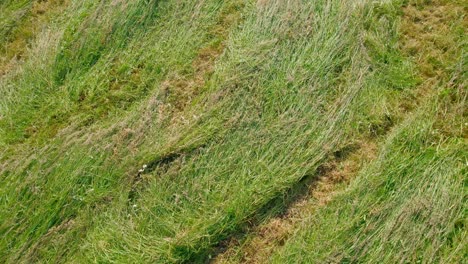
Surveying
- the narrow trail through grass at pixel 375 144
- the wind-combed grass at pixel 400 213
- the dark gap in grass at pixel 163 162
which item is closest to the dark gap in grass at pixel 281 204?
the narrow trail through grass at pixel 375 144

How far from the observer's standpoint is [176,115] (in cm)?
419

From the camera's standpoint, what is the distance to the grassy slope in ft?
11.9

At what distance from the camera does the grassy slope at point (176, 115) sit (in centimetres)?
364

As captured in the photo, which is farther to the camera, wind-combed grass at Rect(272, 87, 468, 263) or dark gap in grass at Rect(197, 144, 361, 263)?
dark gap in grass at Rect(197, 144, 361, 263)

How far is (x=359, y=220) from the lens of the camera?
345 cm

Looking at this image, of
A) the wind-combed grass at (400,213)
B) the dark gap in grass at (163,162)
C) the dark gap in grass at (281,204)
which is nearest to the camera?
the wind-combed grass at (400,213)

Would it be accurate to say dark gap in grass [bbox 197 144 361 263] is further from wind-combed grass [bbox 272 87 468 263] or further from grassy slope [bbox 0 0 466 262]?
wind-combed grass [bbox 272 87 468 263]

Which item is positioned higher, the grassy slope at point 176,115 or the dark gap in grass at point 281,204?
the grassy slope at point 176,115

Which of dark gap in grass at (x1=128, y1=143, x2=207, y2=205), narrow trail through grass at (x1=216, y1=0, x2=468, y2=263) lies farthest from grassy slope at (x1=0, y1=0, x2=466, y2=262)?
narrow trail through grass at (x1=216, y1=0, x2=468, y2=263)

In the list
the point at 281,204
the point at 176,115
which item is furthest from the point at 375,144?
the point at 176,115

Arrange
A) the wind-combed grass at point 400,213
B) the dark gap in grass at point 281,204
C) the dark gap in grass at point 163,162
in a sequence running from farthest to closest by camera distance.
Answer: the dark gap in grass at point 163,162, the dark gap in grass at point 281,204, the wind-combed grass at point 400,213

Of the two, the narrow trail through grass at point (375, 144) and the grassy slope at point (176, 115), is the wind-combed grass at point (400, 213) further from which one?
the grassy slope at point (176, 115)

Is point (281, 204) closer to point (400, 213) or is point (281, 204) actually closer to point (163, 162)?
point (400, 213)

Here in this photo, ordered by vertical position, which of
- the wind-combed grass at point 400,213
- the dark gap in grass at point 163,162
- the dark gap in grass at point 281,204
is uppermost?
the dark gap in grass at point 163,162
